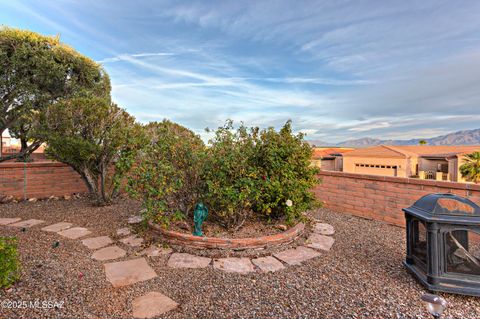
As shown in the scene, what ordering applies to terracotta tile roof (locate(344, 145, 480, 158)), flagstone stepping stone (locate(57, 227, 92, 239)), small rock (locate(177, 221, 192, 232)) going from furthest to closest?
terracotta tile roof (locate(344, 145, 480, 158)) < flagstone stepping stone (locate(57, 227, 92, 239)) < small rock (locate(177, 221, 192, 232))

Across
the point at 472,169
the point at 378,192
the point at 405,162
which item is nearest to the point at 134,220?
the point at 378,192

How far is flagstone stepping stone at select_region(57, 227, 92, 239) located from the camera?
12.8ft

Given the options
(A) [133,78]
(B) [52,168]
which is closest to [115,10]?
(A) [133,78]

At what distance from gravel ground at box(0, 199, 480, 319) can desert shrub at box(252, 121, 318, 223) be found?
1036 mm

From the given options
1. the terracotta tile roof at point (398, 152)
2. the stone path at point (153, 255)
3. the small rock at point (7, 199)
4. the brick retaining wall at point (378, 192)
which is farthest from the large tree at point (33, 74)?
the terracotta tile roof at point (398, 152)

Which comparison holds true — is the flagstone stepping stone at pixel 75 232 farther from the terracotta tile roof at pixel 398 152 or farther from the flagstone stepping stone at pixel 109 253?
the terracotta tile roof at pixel 398 152

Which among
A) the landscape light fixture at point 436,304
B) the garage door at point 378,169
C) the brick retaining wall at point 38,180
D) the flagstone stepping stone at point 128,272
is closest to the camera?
the landscape light fixture at point 436,304

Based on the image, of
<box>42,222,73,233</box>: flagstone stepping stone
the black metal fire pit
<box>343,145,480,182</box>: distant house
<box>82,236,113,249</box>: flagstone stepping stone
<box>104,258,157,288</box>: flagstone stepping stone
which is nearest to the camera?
the black metal fire pit

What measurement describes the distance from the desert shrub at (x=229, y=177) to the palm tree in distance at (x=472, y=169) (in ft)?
79.8

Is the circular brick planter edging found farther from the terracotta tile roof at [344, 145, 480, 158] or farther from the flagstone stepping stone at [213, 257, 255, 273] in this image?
the terracotta tile roof at [344, 145, 480, 158]

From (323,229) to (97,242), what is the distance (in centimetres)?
390

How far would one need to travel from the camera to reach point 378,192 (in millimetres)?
5266

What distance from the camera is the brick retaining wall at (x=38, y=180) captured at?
6.43 m

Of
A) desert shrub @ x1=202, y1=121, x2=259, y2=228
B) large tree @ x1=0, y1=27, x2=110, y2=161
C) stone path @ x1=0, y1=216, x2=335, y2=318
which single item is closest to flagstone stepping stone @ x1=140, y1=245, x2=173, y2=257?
stone path @ x1=0, y1=216, x2=335, y2=318
